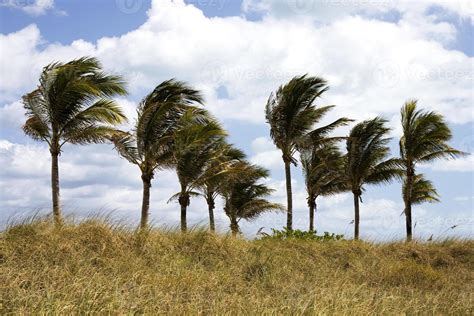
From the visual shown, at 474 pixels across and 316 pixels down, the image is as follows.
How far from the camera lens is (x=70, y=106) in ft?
64.6

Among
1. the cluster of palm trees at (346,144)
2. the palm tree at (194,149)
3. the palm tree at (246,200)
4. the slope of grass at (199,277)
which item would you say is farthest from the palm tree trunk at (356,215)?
the slope of grass at (199,277)

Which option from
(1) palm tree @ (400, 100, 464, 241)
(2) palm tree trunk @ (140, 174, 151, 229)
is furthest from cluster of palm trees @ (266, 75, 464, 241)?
(2) palm tree trunk @ (140, 174, 151, 229)

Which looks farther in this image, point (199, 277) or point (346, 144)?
point (346, 144)

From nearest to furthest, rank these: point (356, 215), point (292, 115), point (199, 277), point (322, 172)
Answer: point (199, 277) < point (292, 115) < point (356, 215) < point (322, 172)

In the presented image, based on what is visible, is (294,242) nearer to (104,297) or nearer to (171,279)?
(171,279)

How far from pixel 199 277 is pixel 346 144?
2106 centimetres

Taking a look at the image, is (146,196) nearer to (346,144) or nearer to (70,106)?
(70,106)

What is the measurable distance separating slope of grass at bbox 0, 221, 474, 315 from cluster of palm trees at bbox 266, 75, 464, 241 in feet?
32.3

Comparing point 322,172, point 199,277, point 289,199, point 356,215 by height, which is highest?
point 322,172

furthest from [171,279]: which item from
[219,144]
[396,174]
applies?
[396,174]

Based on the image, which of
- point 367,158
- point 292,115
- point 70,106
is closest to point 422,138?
point 367,158

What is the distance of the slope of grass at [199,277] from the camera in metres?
7.59

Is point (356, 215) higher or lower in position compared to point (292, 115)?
lower

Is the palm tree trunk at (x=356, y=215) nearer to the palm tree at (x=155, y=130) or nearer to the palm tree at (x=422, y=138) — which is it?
the palm tree at (x=422, y=138)
